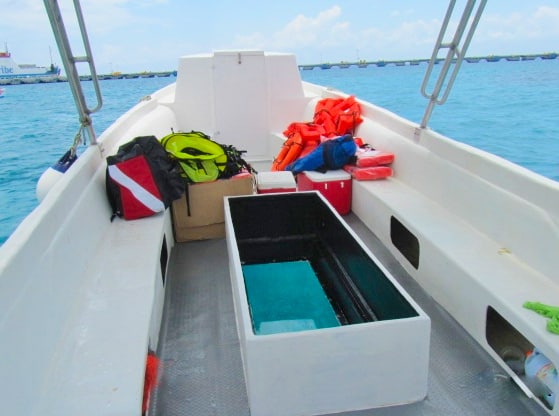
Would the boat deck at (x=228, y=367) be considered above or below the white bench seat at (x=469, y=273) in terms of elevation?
below

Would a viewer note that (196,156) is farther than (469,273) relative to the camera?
Yes

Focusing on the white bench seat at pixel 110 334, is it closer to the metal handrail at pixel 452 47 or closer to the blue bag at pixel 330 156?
the blue bag at pixel 330 156

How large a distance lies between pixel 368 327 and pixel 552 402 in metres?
0.70

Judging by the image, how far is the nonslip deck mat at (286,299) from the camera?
7.09ft

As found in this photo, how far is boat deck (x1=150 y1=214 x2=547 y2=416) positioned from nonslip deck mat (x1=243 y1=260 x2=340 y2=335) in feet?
0.48

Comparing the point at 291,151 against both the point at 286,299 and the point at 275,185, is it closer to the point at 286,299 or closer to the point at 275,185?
the point at 275,185

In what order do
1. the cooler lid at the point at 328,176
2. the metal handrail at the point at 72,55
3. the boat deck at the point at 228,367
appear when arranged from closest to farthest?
the boat deck at the point at 228,367, the metal handrail at the point at 72,55, the cooler lid at the point at 328,176

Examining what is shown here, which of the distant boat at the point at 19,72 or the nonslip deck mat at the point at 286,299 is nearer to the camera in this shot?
the nonslip deck mat at the point at 286,299

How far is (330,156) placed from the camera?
A: 3426 millimetres

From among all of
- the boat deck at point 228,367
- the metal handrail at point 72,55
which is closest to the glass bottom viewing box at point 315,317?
the boat deck at point 228,367

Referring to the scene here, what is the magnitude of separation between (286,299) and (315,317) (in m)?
0.22

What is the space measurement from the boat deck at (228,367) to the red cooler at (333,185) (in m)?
0.98

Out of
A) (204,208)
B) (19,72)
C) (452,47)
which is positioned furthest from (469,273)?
(19,72)

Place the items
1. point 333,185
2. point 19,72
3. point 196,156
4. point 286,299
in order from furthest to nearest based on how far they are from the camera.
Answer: point 19,72
point 333,185
point 196,156
point 286,299
